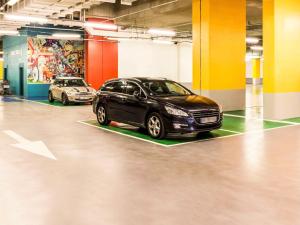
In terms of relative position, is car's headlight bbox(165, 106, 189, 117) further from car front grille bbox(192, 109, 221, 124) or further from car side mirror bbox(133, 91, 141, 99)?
car side mirror bbox(133, 91, 141, 99)

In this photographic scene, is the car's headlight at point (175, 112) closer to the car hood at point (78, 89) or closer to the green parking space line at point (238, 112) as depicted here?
the green parking space line at point (238, 112)

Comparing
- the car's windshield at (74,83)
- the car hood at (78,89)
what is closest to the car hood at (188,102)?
the car hood at (78,89)

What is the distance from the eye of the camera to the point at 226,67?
44.8ft

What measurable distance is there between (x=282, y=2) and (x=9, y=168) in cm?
972

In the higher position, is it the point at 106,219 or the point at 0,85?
the point at 0,85

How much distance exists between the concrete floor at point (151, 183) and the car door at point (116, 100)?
1406 mm

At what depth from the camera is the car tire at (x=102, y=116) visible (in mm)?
10320

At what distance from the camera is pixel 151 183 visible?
4.91m

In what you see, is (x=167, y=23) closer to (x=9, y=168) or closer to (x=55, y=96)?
(x=55, y=96)

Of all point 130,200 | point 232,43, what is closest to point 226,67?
point 232,43

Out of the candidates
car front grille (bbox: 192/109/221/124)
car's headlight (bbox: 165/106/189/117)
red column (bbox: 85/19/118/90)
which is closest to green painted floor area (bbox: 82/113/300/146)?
car front grille (bbox: 192/109/221/124)

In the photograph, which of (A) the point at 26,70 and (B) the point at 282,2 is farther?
(A) the point at 26,70

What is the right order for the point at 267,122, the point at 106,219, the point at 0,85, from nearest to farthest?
1. the point at 106,219
2. the point at 267,122
3. the point at 0,85

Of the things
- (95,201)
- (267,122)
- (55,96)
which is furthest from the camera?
(55,96)
